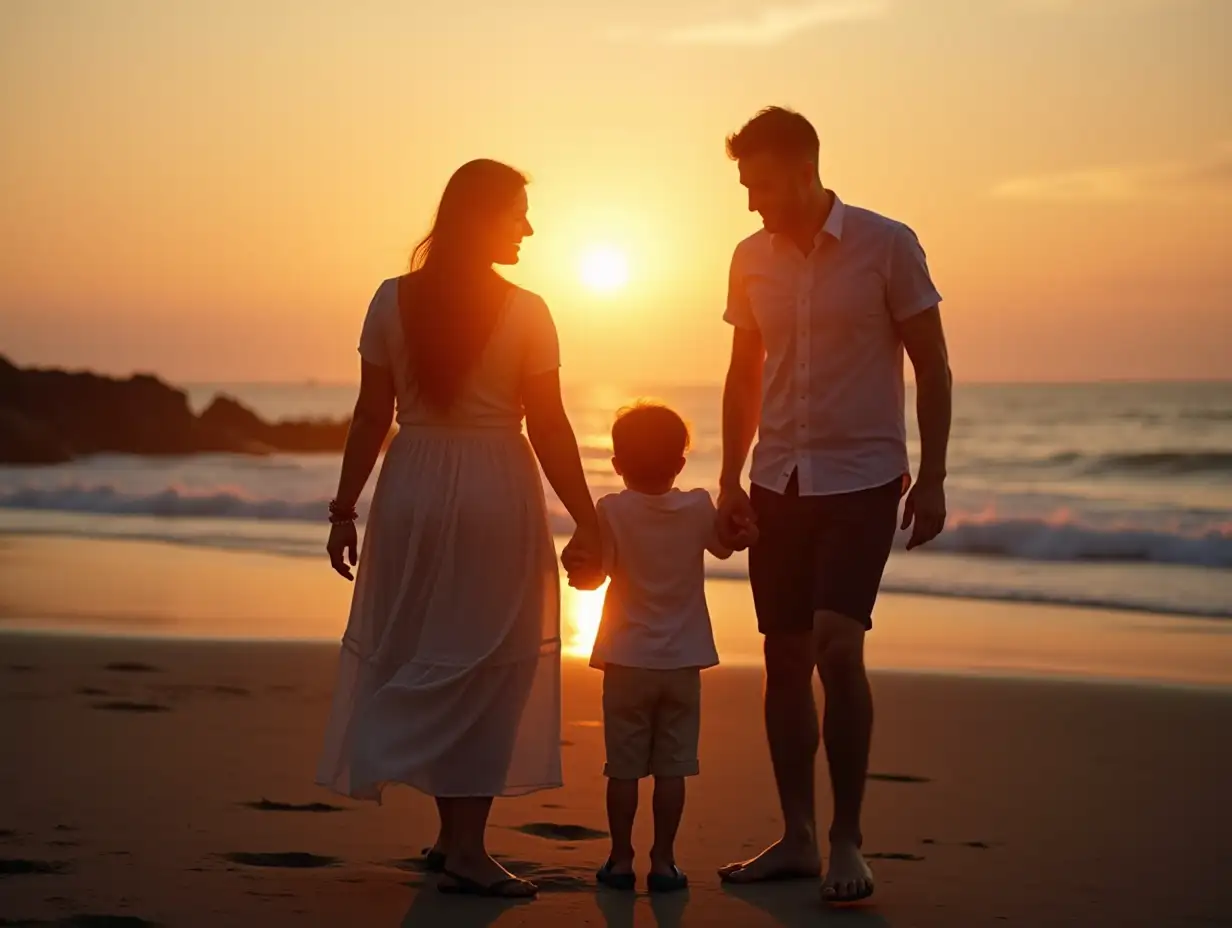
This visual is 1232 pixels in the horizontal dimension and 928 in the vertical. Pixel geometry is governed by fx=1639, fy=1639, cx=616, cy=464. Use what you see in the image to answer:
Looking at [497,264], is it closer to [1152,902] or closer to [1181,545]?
[1152,902]

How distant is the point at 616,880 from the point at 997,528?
44.8ft

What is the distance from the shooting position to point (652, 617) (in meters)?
4.49

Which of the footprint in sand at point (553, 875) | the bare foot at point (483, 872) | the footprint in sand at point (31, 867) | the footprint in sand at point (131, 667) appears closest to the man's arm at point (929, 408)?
the footprint in sand at point (553, 875)

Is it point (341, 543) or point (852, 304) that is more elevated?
point (852, 304)

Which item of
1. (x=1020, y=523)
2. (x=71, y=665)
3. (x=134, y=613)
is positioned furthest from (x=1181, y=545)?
(x=71, y=665)

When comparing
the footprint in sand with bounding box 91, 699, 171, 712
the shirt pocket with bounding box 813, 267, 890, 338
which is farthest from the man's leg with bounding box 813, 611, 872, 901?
the footprint in sand with bounding box 91, 699, 171, 712

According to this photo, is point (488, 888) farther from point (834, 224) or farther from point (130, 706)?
point (130, 706)

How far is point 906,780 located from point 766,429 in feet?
6.14

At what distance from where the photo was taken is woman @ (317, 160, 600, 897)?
14.3 ft

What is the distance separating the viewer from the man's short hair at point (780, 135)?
445 centimetres

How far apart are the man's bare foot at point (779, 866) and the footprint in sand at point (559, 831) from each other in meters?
0.53

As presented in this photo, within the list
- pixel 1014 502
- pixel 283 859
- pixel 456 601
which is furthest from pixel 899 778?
pixel 1014 502

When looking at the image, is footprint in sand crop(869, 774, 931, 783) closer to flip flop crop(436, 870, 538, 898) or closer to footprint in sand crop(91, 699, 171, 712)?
flip flop crop(436, 870, 538, 898)

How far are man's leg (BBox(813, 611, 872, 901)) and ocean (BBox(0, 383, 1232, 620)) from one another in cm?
101
